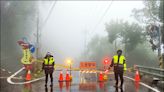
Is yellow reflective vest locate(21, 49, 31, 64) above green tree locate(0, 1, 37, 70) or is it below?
below

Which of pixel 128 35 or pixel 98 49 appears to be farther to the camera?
pixel 98 49

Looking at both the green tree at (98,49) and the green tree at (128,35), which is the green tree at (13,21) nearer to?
the green tree at (128,35)

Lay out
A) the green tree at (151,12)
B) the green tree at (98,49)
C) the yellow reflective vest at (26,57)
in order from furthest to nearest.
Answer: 1. the green tree at (98,49)
2. the green tree at (151,12)
3. the yellow reflective vest at (26,57)

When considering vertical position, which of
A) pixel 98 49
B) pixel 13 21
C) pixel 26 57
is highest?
pixel 13 21

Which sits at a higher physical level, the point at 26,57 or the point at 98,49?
the point at 98,49

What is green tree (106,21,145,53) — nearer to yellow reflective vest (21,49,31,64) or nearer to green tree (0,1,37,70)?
green tree (0,1,37,70)

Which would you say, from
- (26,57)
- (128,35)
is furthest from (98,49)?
(26,57)

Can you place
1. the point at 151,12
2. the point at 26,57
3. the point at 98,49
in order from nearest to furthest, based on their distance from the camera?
the point at 26,57
the point at 151,12
the point at 98,49

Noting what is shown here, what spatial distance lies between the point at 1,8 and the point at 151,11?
25780 mm

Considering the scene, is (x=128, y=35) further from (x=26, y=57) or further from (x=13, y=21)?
(x=26, y=57)

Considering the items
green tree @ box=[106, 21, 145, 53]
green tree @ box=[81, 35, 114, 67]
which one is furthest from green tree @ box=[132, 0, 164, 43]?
green tree @ box=[81, 35, 114, 67]

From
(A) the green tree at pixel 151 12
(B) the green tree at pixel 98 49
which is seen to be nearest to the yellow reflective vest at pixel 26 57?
(A) the green tree at pixel 151 12

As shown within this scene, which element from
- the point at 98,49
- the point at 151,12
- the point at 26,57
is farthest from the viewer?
the point at 98,49

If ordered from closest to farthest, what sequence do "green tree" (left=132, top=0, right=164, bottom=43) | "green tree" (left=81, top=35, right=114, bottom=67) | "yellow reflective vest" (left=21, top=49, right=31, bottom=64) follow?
1. "yellow reflective vest" (left=21, top=49, right=31, bottom=64)
2. "green tree" (left=132, top=0, right=164, bottom=43)
3. "green tree" (left=81, top=35, right=114, bottom=67)
